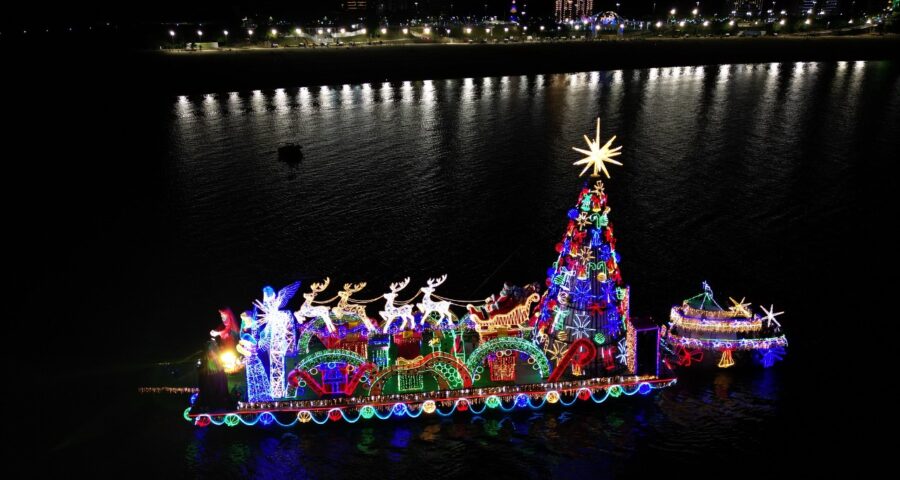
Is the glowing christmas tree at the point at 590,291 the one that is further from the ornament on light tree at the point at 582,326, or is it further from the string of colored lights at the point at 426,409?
the string of colored lights at the point at 426,409

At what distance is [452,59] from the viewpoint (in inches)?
3548

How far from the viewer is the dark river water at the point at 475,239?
16.0 m

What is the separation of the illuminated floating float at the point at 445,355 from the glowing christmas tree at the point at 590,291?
3 centimetres

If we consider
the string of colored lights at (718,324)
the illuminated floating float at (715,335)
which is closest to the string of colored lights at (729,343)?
the illuminated floating float at (715,335)

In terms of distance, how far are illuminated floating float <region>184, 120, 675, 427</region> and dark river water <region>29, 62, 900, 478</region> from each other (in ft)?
2.82

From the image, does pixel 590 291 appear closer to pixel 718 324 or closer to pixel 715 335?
pixel 718 324

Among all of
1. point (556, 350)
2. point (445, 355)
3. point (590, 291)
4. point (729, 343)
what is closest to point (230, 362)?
point (445, 355)

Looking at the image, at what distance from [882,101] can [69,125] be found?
76.2 meters

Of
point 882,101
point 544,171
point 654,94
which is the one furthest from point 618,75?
point 544,171

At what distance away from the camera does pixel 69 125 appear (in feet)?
191

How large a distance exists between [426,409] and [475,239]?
587 inches

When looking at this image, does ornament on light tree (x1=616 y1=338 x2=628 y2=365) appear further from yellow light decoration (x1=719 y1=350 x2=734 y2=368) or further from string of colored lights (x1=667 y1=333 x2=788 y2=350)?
yellow light decoration (x1=719 y1=350 x2=734 y2=368)

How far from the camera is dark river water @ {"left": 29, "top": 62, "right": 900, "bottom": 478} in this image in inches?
632

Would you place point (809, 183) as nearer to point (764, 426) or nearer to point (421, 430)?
point (764, 426)
